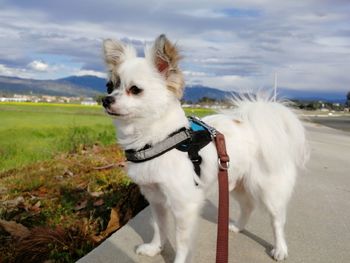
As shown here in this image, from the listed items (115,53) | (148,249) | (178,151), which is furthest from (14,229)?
(115,53)

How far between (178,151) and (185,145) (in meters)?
0.08

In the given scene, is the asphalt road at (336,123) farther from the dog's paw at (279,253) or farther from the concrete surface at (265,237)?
the dog's paw at (279,253)

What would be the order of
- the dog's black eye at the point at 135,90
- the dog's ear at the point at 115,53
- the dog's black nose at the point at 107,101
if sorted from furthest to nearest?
the dog's ear at the point at 115,53 < the dog's black eye at the point at 135,90 < the dog's black nose at the point at 107,101

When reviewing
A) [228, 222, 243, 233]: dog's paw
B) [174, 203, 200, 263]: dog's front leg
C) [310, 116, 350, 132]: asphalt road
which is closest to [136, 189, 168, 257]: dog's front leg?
[174, 203, 200, 263]: dog's front leg

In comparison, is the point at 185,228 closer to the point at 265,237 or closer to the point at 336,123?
the point at 265,237

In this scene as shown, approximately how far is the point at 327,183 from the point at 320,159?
3.32 meters

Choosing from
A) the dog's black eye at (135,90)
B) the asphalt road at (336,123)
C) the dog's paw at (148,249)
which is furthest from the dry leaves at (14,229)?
the asphalt road at (336,123)

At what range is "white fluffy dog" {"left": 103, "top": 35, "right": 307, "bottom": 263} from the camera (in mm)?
3975

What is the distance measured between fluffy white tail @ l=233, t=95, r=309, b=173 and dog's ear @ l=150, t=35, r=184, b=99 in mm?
1010

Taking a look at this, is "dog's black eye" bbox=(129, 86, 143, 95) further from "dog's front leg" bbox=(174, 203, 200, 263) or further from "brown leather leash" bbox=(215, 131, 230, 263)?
"dog's front leg" bbox=(174, 203, 200, 263)

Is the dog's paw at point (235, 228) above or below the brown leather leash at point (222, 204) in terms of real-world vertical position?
below

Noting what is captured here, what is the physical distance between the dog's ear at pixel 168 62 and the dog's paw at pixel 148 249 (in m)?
1.47

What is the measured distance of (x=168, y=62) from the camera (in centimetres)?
402

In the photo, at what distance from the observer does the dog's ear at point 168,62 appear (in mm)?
3982
